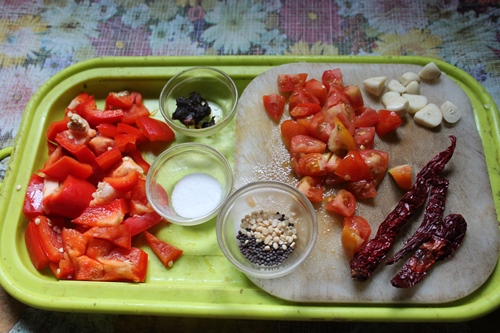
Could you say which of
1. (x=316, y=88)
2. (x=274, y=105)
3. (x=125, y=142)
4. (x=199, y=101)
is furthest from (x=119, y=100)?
(x=316, y=88)

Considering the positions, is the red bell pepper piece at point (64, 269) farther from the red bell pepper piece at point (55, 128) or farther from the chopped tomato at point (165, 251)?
the red bell pepper piece at point (55, 128)

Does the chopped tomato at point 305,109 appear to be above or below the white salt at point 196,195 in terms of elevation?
above

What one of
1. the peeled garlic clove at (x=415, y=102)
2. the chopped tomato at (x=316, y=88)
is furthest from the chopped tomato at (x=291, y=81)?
the peeled garlic clove at (x=415, y=102)

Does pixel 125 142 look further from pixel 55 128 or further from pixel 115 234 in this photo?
pixel 115 234

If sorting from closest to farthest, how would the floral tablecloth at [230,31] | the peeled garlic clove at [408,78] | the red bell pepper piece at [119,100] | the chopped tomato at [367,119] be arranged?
the chopped tomato at [367,119] → the peeled garlic clove at [408,78] → the red bell pepper piece at [119,100] → the floral tablecloth at [230,31]

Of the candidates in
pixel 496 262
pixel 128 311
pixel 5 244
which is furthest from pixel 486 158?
pixel 5 244

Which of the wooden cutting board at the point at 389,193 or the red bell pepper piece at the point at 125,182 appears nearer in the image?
the wooden cutting board at the point at 389,193

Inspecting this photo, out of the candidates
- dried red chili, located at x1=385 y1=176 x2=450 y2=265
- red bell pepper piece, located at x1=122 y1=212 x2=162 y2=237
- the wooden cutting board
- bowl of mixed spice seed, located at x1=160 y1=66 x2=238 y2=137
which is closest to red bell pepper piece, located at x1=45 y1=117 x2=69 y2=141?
bowl of mixed spice seed, located at x1=160 y1=66 x2=238 y2=137
